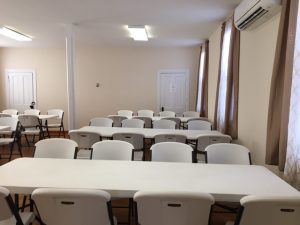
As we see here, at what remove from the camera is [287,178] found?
257cm

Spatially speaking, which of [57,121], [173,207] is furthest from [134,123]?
[57,121]

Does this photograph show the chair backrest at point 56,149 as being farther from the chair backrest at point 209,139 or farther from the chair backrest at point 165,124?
the chair backrest at point 165,124

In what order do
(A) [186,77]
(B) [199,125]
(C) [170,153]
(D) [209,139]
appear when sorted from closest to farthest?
(C) [170,153] → (D) [209,139] → (B) [199,125] → (A) [186,77]

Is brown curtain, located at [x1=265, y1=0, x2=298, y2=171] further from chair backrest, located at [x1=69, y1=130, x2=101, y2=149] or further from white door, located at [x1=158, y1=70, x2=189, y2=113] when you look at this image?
white door, located at [x1=158, y1=70, x2=189, y2=113]

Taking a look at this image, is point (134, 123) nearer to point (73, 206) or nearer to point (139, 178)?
point (139, 178)

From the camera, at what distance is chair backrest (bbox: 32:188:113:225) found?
63.9 inches

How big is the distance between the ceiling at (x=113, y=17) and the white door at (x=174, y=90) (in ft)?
5.55

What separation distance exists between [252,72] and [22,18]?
14.0 feet

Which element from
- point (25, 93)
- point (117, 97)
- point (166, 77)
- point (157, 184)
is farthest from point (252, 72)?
point (25, 93)

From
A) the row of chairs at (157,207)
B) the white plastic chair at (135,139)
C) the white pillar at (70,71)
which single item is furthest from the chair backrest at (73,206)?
the white pillar at (70,71)

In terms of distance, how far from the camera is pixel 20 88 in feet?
30.2

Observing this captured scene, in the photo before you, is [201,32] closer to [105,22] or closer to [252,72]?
[105,22]

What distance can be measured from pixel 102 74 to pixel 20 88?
2.88m

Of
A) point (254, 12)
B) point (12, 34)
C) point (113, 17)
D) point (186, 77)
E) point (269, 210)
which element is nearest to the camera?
point (269, 210)
